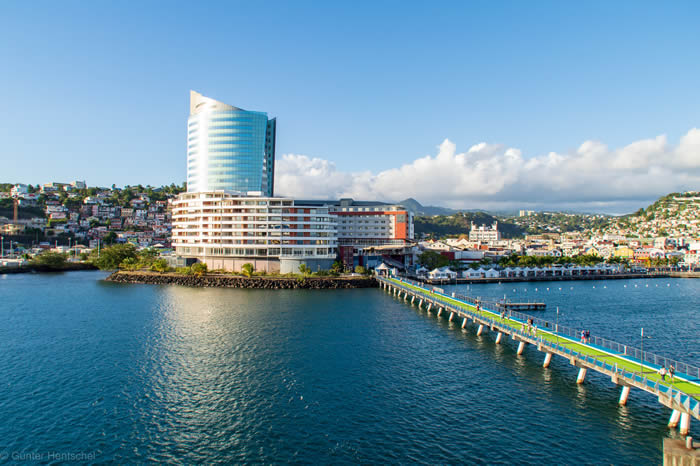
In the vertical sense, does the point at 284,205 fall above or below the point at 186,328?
above

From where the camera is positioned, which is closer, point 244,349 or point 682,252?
point 244,349

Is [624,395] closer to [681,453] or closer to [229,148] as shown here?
[681,453]

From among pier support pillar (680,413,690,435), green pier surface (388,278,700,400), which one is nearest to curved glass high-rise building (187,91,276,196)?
green pier surface (388,278,700,400)

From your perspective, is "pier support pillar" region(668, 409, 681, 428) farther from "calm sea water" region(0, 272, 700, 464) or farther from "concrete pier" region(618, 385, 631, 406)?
"concrete pier" region(618, 385, 631, 406)

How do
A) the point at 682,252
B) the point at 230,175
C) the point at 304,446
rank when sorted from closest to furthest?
the point at 304,446 → the point at 230,175 → the point at 682,252

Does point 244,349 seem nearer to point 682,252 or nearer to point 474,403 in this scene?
point 474,403

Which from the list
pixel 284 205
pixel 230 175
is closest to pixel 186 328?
pixel 284 205
